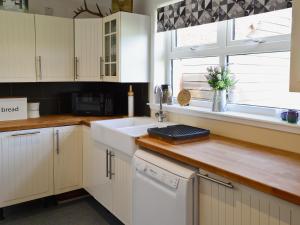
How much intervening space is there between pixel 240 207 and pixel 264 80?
103 centimetres

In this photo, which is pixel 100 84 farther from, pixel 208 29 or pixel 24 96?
pixel 208 29

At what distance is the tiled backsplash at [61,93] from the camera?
9.79 ft

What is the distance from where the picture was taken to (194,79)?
2648 millimetres

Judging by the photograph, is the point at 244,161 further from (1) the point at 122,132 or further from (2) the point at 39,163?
(2) the point at 39,163

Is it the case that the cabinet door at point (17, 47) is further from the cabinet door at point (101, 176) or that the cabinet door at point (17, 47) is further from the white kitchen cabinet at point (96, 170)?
the cabinet door at point (101, 176)

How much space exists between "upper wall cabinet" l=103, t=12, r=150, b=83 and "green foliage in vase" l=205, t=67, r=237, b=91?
2.56ft

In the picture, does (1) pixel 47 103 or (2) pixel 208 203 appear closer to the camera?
(2) pixel 208 203

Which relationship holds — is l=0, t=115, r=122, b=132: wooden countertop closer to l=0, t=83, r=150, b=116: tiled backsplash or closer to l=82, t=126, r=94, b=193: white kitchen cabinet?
l=82, t=126, r=94, b=193: white kitchen cabinet

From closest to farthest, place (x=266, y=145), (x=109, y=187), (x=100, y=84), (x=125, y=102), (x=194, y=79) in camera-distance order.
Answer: (x=266, y=145), (x=109, y=187), (x=194, y=79), (x=125, y=102), (x=100, y=84)

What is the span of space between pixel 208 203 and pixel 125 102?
1866 mm

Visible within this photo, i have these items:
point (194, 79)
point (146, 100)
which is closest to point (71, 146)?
point (146, 100)

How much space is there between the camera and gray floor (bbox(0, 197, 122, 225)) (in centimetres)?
261

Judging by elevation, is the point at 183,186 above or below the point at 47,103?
below

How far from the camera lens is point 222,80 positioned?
222 cm
